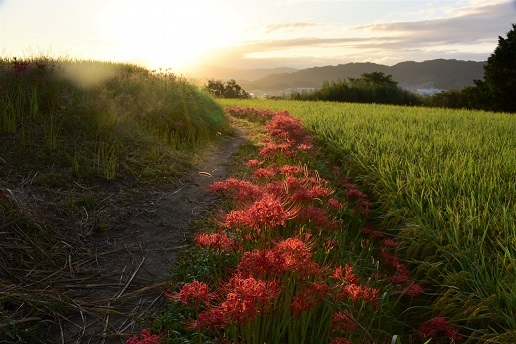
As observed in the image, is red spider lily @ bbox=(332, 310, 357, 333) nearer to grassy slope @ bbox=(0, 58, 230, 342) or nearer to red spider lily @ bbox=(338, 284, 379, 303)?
red spider lily @ bbox=(338, 284, 379, 303)

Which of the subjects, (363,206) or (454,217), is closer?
(454,217)

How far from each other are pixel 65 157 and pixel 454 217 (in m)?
5.16

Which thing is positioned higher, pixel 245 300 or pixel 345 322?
pixel 245 300

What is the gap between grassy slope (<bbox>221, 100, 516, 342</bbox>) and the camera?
291 cm

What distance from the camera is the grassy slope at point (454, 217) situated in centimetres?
291

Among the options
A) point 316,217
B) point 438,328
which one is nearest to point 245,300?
point 316,217

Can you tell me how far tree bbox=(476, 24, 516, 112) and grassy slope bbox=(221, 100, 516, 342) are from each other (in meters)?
19.9

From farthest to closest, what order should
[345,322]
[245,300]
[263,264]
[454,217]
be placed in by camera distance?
[454,217], [345,322], [263,264], [245,300]

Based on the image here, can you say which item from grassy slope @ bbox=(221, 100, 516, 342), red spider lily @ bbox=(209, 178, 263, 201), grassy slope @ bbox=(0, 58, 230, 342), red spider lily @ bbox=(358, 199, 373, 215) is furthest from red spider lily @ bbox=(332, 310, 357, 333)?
red spider lily @ bbox=(358, 199, 373, 215)

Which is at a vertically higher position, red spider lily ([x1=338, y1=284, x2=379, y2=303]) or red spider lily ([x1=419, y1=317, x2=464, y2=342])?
red spider lily ([x1=338, y1=284, x2=379, y2=303])

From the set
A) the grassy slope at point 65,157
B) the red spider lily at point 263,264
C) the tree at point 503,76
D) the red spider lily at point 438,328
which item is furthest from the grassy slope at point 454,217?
the tree at point 503,76

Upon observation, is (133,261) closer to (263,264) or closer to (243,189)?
(243,189)

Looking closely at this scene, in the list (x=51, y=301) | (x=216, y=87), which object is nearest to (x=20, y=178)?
(x=51, y=301)

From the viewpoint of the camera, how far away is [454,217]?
3.75m
